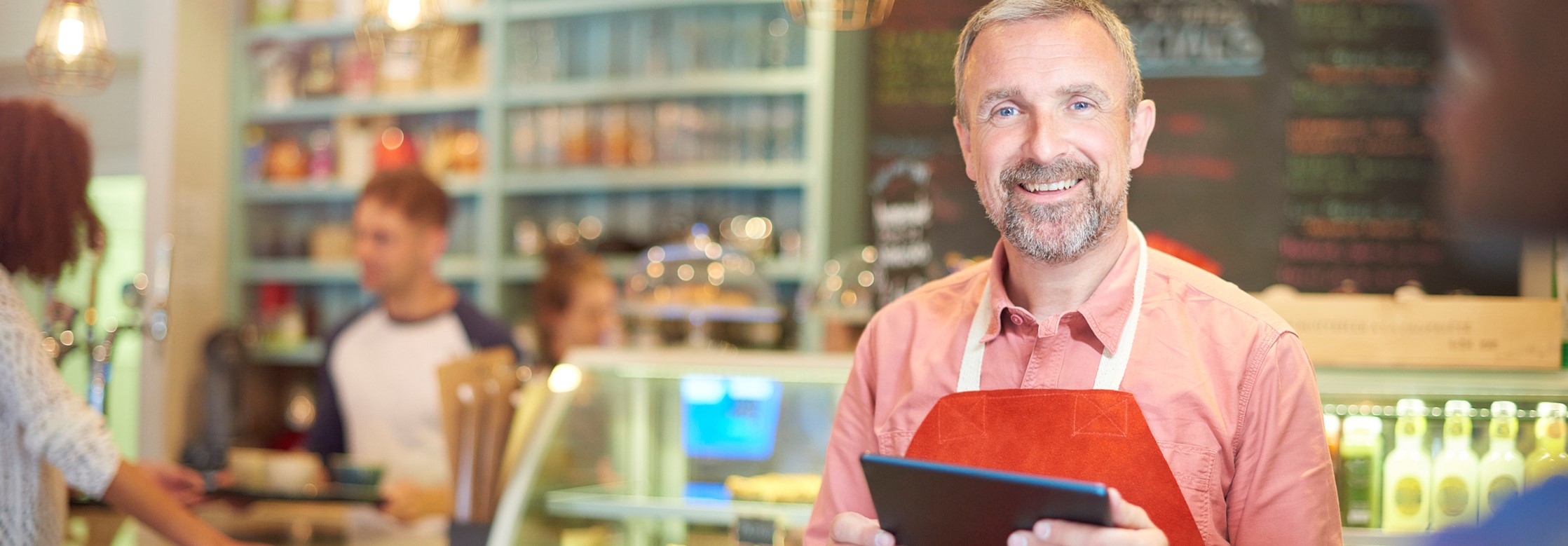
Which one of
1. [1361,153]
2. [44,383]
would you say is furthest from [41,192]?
[1361,153]

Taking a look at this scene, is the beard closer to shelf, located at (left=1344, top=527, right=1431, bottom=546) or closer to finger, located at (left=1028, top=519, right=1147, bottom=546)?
finger, located at (left=1028, top=519, right=1147, bottom=546)

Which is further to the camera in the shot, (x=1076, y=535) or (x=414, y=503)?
(x=414, y=503)

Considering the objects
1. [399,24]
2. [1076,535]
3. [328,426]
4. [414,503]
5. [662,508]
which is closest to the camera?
[1076,535]

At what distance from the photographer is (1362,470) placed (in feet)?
7.48

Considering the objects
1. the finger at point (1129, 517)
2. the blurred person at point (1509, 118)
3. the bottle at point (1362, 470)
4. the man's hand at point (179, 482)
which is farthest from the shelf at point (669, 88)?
the blurred person at point (1509, 118)

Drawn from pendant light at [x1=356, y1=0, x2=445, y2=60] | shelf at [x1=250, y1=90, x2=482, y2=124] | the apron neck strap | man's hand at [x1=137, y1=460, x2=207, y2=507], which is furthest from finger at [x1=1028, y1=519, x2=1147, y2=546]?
shelf at [x1=250, y1=90, x2=482, y2=124]

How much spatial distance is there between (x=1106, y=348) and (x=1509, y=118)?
0.92 meters

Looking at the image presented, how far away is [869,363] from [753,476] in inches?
35.3

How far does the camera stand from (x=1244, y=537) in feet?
5.22

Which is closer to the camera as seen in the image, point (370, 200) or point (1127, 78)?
point (1127, 78)

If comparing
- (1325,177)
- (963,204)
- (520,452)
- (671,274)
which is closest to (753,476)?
(520,452)

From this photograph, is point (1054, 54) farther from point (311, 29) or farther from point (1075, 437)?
point (311, 29)

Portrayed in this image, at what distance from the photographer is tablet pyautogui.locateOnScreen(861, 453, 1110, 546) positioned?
129 centimetres

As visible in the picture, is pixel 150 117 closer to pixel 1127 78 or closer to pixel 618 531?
pixel 618 531
